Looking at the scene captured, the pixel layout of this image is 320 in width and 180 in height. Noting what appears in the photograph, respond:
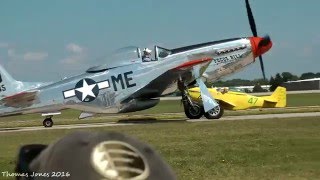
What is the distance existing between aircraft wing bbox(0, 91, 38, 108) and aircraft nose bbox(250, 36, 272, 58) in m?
9.65

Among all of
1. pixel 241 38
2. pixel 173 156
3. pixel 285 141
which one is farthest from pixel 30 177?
pixel 241 38

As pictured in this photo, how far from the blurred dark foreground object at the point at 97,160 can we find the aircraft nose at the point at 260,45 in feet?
70.0

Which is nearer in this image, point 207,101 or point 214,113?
point 207,101

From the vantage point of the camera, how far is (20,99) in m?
21.0

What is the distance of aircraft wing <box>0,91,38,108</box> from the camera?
68.3 feet

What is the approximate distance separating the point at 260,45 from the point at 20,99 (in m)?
10.7

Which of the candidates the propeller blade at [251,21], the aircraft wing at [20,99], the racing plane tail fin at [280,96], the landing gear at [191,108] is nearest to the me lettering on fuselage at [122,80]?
the landing gear at [191,108]

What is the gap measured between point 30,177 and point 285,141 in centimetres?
912

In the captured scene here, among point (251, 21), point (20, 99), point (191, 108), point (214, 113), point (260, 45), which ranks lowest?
point (214, 113)

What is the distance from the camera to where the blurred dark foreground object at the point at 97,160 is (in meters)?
1.30

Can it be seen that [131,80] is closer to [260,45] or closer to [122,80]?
[122,80]

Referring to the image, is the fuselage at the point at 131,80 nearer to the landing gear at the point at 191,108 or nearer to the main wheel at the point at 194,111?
the landing gear at the point at 191,108

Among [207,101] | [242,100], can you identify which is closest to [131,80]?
[207,101]

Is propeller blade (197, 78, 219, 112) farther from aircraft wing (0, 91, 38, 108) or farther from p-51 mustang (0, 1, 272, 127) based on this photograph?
aircraft wing (0, 91, 38, 108)
